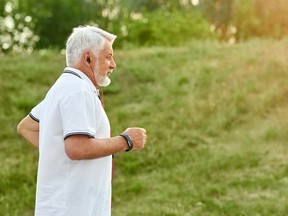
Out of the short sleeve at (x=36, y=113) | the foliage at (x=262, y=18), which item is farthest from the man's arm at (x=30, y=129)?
the foliage at (x=262, y=18)

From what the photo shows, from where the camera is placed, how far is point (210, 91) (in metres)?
10.9

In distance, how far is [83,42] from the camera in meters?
3.01

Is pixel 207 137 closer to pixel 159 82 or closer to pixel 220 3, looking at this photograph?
pixel 159 82

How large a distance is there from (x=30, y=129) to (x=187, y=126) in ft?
21.6

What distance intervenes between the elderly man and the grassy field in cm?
397

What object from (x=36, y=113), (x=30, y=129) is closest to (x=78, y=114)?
(x=36, y=113)

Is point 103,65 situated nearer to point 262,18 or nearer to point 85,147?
point 85,147

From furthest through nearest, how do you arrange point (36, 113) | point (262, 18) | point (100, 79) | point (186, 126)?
point (262, 18) < point (186, 126) < point (36, 113) < point (100, 79)

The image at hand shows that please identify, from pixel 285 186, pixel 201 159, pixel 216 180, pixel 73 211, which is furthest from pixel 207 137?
pixel 73 211

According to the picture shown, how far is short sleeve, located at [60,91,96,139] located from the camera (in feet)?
9.32

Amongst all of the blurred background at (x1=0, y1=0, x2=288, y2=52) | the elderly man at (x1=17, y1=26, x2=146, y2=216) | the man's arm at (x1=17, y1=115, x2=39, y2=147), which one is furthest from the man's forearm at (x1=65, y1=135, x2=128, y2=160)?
the blurred background at (x1=0, y1=0, x2=288, y2=52)

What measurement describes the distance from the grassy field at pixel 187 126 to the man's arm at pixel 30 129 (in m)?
3.73

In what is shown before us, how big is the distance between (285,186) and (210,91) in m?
3.78

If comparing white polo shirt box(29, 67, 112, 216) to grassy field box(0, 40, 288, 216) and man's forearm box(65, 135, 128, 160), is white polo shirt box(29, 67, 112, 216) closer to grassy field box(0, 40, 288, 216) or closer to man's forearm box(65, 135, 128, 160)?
man's forearm box(65, 135, 128, 160)
